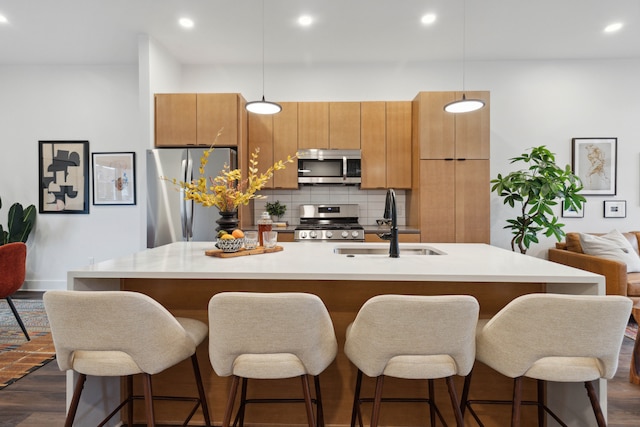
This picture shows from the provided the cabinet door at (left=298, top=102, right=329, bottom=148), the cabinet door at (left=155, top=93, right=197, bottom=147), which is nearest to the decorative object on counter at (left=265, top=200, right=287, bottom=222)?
the cabinet door at (left=298, top=102, right=329, bottom=148)

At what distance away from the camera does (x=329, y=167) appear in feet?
14.1

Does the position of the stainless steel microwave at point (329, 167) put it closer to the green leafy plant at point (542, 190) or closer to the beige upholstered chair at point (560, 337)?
the green leafy plant at point (542, 190)

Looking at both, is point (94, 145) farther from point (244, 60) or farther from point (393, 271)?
point (393, 271)

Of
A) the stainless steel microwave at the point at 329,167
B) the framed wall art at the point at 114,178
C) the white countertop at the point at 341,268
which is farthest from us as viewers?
the framed wall art at the point at 114,178

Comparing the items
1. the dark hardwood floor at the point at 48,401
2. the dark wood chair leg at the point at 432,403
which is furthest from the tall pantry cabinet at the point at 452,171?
the dark wood chair leg at the point at 432,403

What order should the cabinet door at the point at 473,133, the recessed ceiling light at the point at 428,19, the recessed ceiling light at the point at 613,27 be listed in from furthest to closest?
the cabinet door at the point at 473,133
the recessed ceiling light at the point at 613,27
the recessed ceiling light at the point at 428,19

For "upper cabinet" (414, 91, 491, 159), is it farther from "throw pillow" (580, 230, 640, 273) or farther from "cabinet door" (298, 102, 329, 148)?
"throw pillow" (580, 230, 640, 273)

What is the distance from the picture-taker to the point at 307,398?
136 centimetres

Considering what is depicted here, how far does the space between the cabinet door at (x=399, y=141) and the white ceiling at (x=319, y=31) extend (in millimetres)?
715

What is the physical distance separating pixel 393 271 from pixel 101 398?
1612 millimetres

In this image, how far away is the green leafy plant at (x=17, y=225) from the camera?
174 inches

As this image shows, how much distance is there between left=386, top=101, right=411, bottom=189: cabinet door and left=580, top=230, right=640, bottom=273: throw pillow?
1953 mm

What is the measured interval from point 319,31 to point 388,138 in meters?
1.40

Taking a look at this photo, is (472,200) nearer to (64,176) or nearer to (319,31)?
(319,31)
